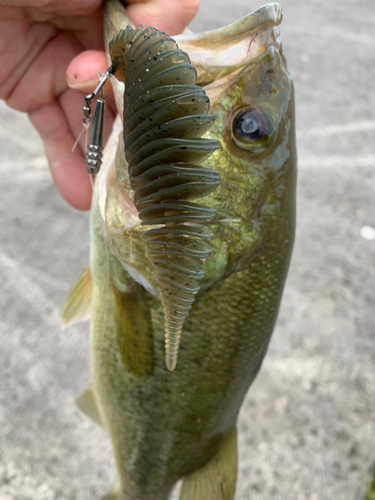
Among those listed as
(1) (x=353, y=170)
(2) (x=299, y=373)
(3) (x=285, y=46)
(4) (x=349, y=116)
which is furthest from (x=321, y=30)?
(2) (x=299, y=373)

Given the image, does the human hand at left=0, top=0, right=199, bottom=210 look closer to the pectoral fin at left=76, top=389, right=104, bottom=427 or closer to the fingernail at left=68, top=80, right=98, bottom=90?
the fingernail at left=68, top=80, right=98, bottom=90

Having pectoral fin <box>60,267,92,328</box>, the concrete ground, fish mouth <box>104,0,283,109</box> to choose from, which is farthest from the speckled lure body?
the concrete ground

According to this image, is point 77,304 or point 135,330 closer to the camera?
point 135,330

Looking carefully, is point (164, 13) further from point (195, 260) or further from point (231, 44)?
point (195, 260)

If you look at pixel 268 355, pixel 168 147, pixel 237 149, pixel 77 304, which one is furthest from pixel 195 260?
pixel 268 355

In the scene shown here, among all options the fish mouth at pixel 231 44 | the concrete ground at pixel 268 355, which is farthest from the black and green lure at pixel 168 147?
the concrete ground at pixel 268 355

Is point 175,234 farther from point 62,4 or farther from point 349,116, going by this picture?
point 349,116

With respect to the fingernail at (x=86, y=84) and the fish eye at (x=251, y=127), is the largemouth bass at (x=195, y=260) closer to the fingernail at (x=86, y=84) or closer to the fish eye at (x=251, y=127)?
the fish eye at (x=251, y=127)
